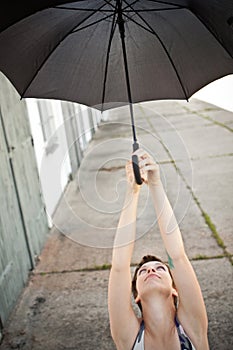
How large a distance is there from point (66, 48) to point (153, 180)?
0.80 metres

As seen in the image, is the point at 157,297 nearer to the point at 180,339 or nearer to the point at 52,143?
the point at 180,339

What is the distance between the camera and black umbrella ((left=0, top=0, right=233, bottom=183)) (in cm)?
219

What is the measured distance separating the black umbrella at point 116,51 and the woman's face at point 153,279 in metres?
0.74

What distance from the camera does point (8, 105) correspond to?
435 centimetres

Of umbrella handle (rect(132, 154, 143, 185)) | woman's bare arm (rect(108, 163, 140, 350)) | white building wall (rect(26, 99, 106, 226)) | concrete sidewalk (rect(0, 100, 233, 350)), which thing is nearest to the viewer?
umbrella handle (rect(132, 154, 143, 185))

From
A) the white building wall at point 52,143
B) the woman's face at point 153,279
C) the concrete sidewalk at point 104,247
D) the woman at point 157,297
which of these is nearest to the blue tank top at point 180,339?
the woman at point 157,297

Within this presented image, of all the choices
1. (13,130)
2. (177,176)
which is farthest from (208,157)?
(13,130)

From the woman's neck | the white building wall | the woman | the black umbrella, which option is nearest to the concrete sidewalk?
the white building wall

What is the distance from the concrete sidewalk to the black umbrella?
42 cm

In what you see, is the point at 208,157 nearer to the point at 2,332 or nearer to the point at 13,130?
the point at 13,130

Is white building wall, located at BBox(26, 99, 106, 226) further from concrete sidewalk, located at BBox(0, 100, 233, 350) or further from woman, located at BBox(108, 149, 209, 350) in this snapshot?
woman, located at BBox(108, 149, 209, 350)

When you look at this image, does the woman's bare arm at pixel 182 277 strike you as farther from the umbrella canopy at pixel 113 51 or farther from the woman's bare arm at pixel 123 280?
the umbrella canopy at pixel 113 51

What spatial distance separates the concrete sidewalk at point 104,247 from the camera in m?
3.55

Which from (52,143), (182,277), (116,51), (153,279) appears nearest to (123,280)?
(153,279)
